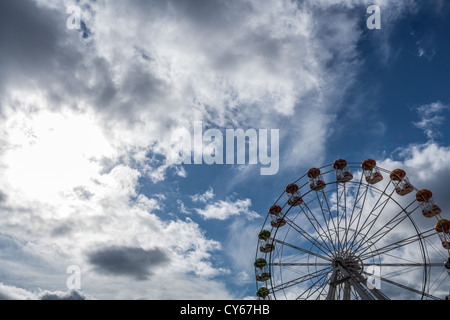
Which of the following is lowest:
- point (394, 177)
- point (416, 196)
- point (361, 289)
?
point (361, 289)

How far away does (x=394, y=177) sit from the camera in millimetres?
30906

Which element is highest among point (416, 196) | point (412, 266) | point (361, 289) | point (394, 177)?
point (394, 177)

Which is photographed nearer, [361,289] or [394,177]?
[361,289]
